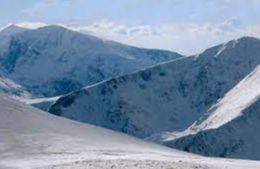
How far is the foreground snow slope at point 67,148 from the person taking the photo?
4800 cm

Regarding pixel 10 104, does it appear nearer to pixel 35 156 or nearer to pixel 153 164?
pixel 35 156

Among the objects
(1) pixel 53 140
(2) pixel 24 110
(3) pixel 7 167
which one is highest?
(2) pixel 24 110

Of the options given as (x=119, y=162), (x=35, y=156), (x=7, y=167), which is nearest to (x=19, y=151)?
(x=35, y=156)

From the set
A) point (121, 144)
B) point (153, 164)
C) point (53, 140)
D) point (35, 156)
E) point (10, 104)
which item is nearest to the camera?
point (153, 164)

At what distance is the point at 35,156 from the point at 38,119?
44.5ft

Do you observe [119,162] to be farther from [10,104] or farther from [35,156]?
[10,104]

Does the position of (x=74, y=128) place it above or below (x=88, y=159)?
above

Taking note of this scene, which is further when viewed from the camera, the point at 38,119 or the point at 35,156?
the point at 38,119

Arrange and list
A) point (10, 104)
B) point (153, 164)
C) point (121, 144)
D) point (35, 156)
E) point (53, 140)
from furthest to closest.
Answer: point (10, 104)
point (121, 144)
point (53, 140)
point (35, 156)
point (153, 164)

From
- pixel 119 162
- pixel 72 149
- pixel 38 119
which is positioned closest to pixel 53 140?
pixel 72 149

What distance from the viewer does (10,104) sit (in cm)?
6931

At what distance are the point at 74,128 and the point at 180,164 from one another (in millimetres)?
22065

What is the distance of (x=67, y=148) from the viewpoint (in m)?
56.9

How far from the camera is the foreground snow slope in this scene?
48000mm
